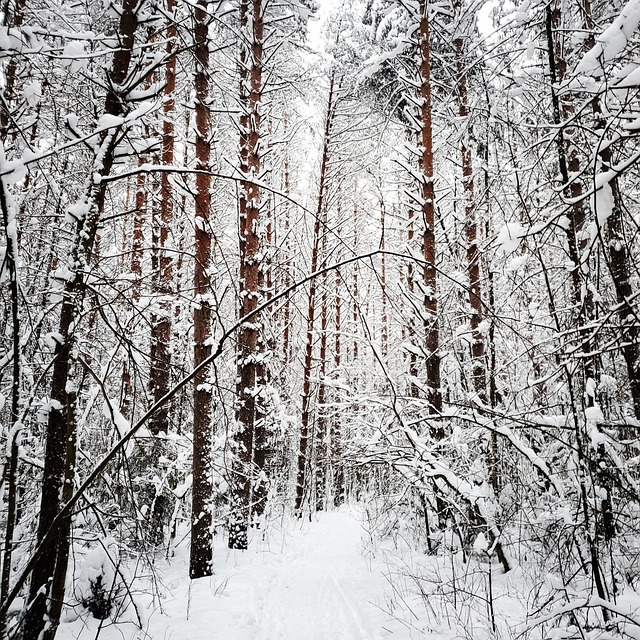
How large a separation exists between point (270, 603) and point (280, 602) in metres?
0.15

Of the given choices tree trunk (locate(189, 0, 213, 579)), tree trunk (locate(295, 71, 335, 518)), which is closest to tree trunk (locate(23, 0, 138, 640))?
tree trunk (locate(189, 0, 213, 579))

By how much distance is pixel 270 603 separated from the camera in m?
5.20

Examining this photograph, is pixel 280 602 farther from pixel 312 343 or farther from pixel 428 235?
pixel 312 343

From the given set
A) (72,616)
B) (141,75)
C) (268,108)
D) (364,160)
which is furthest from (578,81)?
(364,160)

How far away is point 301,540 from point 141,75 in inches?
391

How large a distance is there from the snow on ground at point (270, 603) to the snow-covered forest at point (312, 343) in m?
0.05

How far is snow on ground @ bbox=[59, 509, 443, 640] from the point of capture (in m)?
3.93

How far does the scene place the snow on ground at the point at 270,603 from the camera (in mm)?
3932

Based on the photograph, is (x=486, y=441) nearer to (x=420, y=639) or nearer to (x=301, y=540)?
(x=420, y=639)

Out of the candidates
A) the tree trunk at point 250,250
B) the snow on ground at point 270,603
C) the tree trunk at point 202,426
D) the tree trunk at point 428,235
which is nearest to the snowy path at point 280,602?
the snow on ground at point 270,603

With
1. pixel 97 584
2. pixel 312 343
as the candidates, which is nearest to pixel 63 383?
pixel 97 584

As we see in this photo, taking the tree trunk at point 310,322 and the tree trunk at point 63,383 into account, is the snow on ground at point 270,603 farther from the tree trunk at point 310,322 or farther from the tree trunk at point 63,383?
the tree trunk at point 310,322

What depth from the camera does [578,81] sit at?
8.39 feet

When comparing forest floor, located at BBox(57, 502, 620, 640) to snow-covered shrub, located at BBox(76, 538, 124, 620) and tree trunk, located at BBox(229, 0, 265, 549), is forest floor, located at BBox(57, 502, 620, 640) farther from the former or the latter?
tree trunk, located at BBox(229, 0, 265, 549)
